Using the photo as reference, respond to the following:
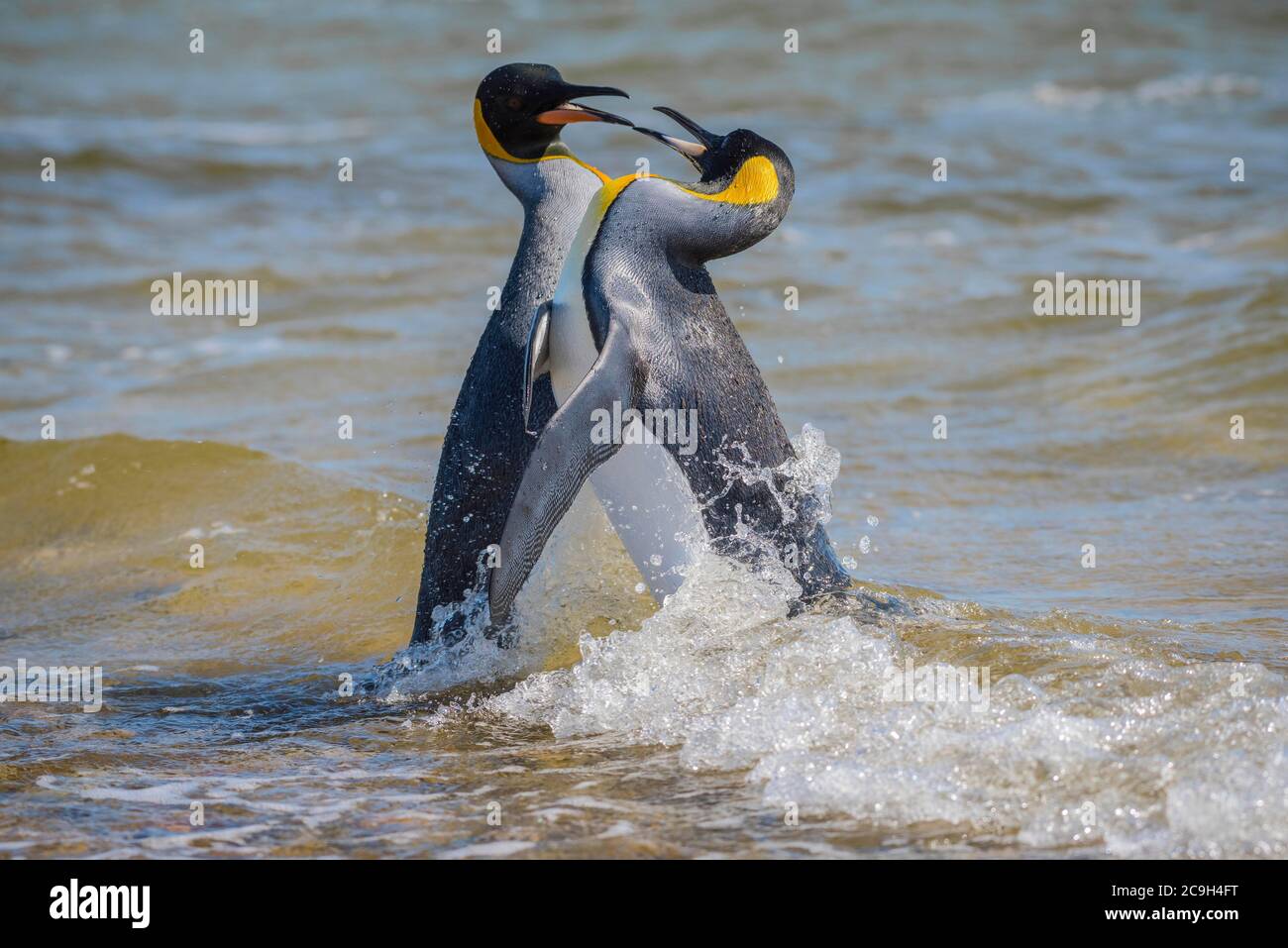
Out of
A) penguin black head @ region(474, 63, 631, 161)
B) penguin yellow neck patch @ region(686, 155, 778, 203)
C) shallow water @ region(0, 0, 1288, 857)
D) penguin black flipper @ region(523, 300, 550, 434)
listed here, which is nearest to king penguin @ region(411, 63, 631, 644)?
penguin black head @ region(474, 63, 631, 161)

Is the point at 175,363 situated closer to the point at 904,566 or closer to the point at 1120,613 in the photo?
the point at 904,566

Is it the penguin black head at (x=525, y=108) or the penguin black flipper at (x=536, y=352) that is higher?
the penguin black head at (x=525, y=108)

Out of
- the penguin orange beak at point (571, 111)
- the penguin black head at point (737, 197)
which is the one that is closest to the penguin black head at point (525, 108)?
the penguin orange beak at point (571, 111)

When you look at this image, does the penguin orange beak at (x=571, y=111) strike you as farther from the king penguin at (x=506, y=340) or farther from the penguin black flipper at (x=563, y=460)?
the penguin black flipper at (x=563, y=460)

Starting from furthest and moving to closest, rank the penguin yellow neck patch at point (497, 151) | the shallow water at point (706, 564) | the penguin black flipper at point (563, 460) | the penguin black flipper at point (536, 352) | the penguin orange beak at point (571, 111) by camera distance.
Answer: the penguin yellow neck patch at point (497, 151) → the penguin orange beak at point (571, 111) → the penguin black flipper at point (536, 352) → the penguin black flipper at point (563, 460) → the shallow water at point (706, 564)

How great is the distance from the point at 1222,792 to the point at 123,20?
24449mm

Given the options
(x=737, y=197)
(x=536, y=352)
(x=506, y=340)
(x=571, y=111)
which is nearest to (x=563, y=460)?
(x=536, y=352)

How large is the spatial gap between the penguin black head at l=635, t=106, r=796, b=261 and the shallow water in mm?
992

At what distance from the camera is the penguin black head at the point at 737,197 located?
4.55 m

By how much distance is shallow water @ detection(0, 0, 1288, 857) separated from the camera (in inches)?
151

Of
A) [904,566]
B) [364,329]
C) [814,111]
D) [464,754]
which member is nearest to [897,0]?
[814,111]

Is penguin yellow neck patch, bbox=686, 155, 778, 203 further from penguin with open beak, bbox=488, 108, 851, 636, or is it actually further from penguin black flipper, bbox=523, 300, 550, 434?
penguin black flipper, bbox=523, 300, 550, 434

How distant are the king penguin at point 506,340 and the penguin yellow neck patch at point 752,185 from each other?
18.7 inches

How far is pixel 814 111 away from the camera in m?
17.8
